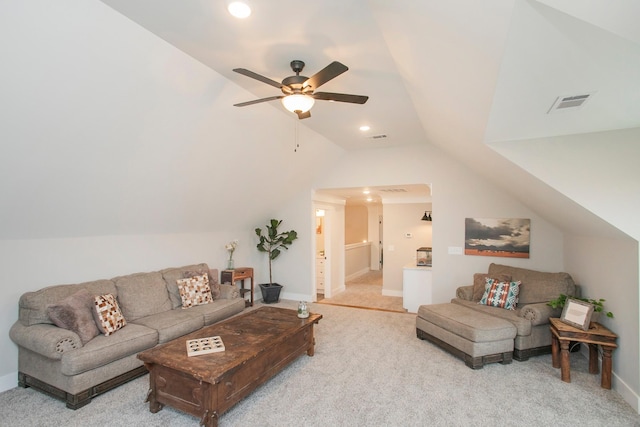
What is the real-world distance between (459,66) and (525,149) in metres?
1.52

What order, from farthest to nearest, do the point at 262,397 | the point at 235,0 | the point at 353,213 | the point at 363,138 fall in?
the point at 353,213
the point at 363,138
the point at 262,397
the point at 235,0

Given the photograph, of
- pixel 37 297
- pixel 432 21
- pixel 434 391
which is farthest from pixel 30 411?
pixel 432 21

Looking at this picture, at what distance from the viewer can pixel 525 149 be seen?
3152mm

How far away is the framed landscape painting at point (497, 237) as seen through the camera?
4.85 m

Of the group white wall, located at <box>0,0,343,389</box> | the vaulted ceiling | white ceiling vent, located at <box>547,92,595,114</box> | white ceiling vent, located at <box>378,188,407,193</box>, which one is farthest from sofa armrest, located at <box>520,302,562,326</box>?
white wall, located at <box>0,0,343,389</box>

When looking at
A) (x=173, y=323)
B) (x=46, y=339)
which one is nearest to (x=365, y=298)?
(x=173, y=323)

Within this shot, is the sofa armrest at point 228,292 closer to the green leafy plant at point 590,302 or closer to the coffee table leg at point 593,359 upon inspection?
the green leafy plant at point 590,302

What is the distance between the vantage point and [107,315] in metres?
3.30

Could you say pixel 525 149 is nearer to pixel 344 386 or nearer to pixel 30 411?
pixel 344 386

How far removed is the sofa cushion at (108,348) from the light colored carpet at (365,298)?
3684 mm

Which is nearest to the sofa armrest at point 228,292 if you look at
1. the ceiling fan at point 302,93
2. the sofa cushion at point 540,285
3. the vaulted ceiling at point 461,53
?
the vaulted ceiling at point 461,53

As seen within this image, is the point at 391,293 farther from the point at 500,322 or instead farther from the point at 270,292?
the point at 500,322

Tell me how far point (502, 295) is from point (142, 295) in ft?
15.1

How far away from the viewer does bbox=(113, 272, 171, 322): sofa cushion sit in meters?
3.82
